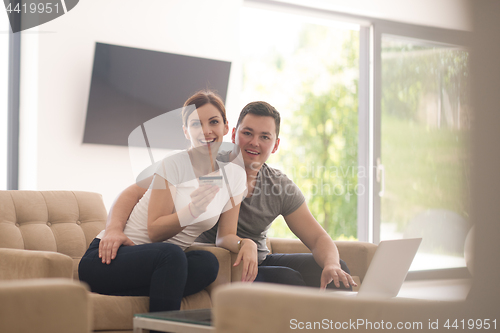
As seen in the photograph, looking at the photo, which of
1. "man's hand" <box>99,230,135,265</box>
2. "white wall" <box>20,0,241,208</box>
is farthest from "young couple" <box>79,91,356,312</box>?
"white wall" <box>20,0,241,208</box>

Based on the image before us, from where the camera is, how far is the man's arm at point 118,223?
1.51m

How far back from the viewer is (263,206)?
1881mm

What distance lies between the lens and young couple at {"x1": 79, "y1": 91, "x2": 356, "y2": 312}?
4.82ft

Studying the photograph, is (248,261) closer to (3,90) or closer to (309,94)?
(3,90)

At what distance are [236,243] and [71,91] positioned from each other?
6.25 feet

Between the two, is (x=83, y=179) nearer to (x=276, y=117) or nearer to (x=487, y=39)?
(x=276, y=117)

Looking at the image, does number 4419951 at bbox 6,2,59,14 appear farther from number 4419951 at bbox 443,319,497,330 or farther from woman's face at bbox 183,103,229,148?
number 4419951 at bbox 443,319,497,330

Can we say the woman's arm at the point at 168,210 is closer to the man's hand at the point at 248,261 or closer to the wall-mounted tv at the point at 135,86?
the man's hand at the point at 248,261

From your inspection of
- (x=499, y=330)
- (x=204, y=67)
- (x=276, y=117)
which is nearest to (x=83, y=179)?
(x=204, y=67)

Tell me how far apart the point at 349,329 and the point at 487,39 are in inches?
18.0

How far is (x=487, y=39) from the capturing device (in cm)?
40

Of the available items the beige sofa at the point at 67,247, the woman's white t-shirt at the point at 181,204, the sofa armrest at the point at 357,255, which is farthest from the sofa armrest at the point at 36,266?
the sofa armrest at the point at 357,255

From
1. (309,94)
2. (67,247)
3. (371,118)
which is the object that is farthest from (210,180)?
(309,94)

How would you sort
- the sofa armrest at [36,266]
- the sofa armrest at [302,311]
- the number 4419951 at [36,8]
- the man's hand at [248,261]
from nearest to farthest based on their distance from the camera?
the sofa armrest at [302,311], the sofa armrest at [36,266], the man's hand at [248,261], the number 4419951 at [36,8]
